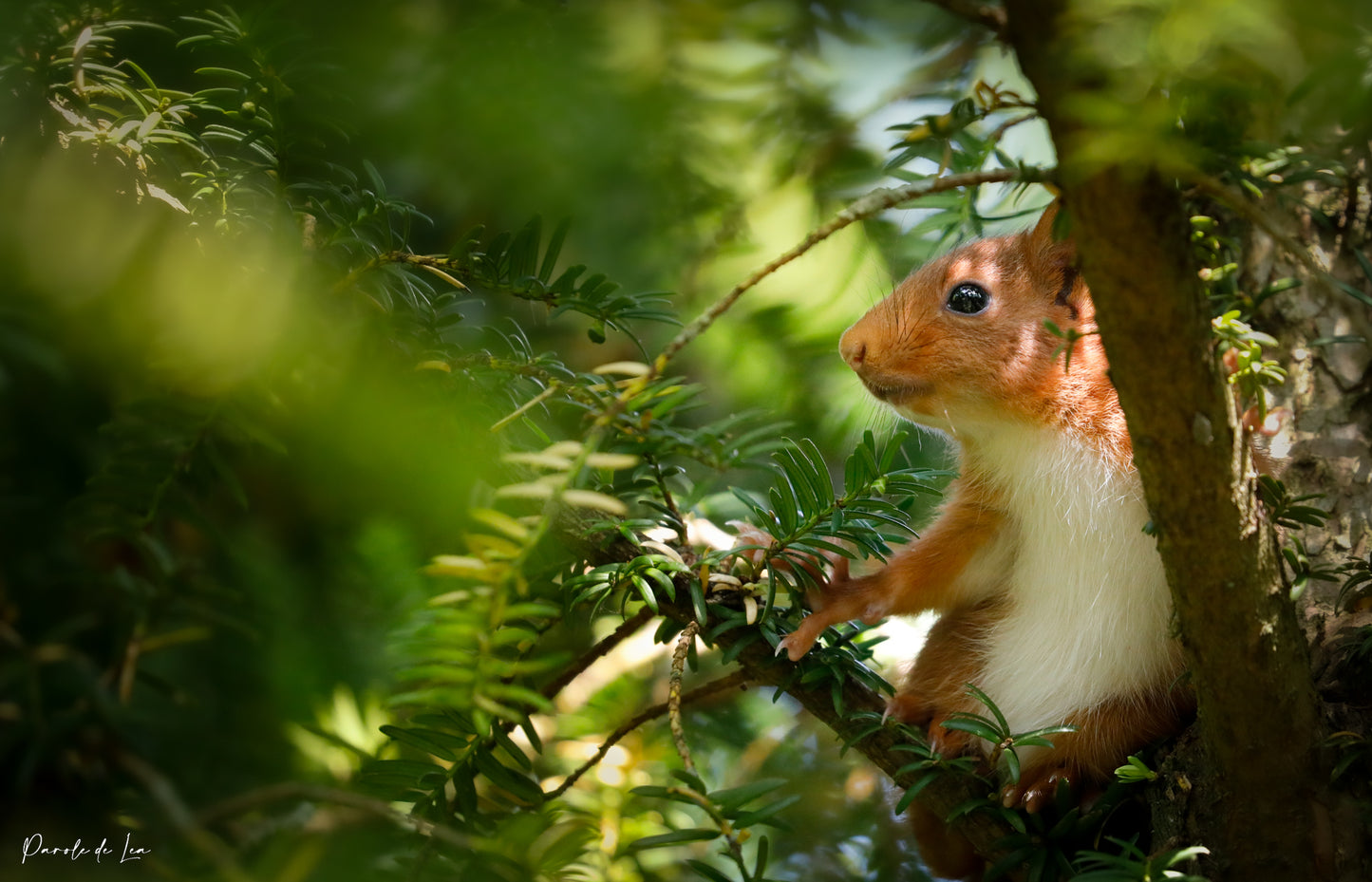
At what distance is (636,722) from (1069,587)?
0.67m

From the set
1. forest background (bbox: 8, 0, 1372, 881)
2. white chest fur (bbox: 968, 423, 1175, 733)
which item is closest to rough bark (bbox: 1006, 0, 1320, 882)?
forest background (bbox: 8, 0, 1372, 881)

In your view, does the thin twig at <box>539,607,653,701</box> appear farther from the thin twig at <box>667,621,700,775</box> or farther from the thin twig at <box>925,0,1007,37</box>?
the thin twig at <box>925,0,1007,37</box>

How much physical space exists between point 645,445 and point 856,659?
48 cm

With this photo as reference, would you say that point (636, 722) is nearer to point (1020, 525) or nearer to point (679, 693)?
point (679, 693)

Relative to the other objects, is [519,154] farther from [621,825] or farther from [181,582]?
[621,825]

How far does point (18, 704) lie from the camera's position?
0.64m

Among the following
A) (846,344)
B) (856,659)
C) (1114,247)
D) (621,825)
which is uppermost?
(846,344)

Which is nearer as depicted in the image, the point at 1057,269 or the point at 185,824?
the point at 185,824

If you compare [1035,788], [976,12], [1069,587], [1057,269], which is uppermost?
[1057,269]

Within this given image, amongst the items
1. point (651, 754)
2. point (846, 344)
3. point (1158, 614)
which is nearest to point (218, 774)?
point (651, 754)

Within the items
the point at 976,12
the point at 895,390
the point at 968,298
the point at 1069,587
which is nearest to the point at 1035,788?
the point at 1069,587

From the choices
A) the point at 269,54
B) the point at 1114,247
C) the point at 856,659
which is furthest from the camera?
the point at 856,659

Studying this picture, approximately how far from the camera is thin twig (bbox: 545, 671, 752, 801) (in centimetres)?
97

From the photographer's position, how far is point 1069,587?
1334 millimetres
